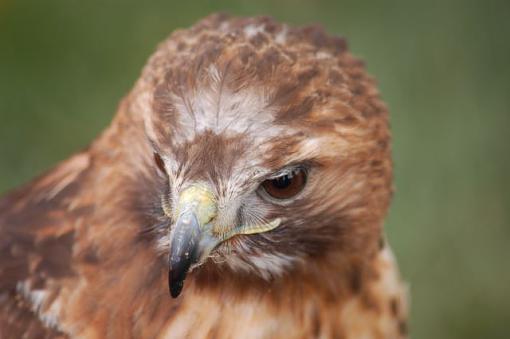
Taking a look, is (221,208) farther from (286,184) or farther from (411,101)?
(411,101)

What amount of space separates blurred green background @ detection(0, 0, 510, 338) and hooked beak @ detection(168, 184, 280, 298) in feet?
7.83

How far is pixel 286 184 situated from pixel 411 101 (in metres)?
2.55

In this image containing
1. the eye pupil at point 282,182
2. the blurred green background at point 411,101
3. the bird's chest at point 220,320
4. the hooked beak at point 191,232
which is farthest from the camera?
the blurred green background at point 411,101

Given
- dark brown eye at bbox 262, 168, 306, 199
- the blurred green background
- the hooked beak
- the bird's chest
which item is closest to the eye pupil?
dark brown eye at bbox 262, 168, 306, 199

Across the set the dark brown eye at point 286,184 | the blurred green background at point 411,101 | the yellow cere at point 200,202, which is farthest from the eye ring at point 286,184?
the blurred green background at point 411,101

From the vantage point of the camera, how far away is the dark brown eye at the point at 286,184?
2.15m

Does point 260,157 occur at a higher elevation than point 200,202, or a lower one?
higher

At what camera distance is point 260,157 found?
2.09m

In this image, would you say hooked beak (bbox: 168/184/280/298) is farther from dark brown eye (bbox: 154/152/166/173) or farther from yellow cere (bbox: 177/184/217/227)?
dark brown eye (bbox: 154/152/166/173)

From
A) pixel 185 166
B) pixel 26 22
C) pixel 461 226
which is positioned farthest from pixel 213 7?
pixel 185 166

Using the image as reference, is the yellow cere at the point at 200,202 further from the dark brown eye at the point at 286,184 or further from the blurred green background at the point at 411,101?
the blurred green background at the point at 411,101

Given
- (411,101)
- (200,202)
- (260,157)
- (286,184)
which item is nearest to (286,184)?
(286,184)

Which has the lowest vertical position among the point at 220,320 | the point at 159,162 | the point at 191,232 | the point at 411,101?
the point at 220,320

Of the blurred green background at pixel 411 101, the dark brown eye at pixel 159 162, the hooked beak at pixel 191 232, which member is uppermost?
the blurred green background at pixel 411 101
